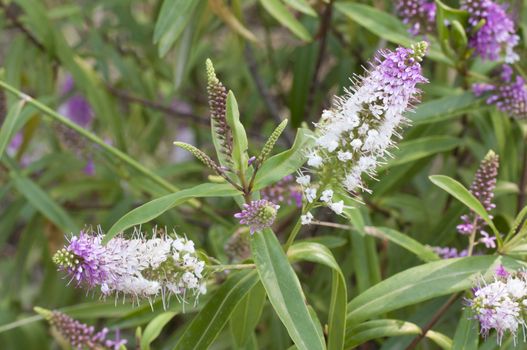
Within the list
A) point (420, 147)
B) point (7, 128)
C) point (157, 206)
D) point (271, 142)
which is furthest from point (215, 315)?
point (420, 147)

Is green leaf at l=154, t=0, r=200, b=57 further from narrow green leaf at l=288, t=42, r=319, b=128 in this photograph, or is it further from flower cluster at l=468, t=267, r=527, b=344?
flower cluster at l=468, t=267, r=527, b=344

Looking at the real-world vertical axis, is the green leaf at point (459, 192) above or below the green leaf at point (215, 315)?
above

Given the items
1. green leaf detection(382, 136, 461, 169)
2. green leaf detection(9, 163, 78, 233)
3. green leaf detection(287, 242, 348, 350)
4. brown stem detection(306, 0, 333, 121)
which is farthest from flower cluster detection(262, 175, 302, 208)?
green leaf detection(9, 163, 78, 233)

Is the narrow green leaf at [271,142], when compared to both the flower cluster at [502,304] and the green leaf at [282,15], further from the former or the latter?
the green leaf at [282,15]

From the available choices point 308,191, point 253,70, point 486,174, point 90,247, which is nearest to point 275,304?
point 308,191

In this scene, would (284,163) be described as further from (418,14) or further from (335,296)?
(418,14)

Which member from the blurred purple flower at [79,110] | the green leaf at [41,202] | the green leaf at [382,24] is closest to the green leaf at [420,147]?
the green leaf at [382,24]

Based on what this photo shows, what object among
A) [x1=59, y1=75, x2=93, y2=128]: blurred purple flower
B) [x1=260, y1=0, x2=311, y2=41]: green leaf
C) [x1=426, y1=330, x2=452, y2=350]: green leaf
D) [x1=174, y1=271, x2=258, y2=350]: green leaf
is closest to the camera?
[x1=174, y1=271, x2=258, y2=350]: green leaf
